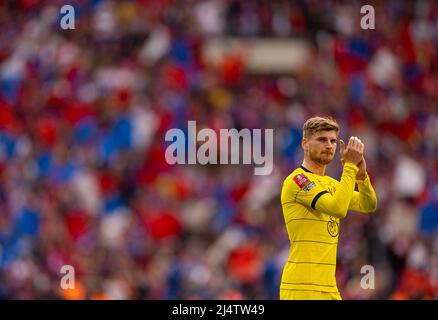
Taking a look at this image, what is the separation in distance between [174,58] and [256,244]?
3.74 metres

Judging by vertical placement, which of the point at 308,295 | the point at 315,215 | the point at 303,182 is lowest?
the point at 308,295

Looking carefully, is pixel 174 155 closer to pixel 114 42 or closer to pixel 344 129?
pixel 344 129

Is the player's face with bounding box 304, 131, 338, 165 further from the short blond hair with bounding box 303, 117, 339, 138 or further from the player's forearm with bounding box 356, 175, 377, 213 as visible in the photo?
the player's forearm with bounding box 356, 175, 377, 213

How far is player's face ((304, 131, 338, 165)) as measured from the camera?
6.75m

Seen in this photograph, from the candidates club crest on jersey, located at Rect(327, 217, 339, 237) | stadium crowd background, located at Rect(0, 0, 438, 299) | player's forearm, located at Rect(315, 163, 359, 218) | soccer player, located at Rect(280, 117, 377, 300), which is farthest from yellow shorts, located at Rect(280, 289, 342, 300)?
stadium crowd background, located at Rect(0, 0, 438, 299)

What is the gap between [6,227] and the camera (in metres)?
13.4

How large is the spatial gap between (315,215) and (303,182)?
0.18m

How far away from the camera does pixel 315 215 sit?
681cm

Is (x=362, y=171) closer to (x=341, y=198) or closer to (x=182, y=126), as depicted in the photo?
(x=341, y=198)

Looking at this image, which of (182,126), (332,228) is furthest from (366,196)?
(182,126)

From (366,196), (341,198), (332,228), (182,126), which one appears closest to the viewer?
(341,198)

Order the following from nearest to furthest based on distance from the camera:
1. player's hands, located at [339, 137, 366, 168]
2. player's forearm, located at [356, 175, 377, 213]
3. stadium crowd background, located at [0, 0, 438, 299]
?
1. player's hands, located at [339, 137, 366, 168]
2. player's forearm, located at [356, 175, 377, 213]
3. stadium crowd background, located at [0, 0, 438, 299]

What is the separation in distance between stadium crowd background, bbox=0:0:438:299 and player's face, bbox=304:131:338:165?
4324mm

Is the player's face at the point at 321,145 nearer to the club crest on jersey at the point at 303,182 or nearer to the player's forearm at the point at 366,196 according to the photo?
the club crest on jersey at the point at 303,182
